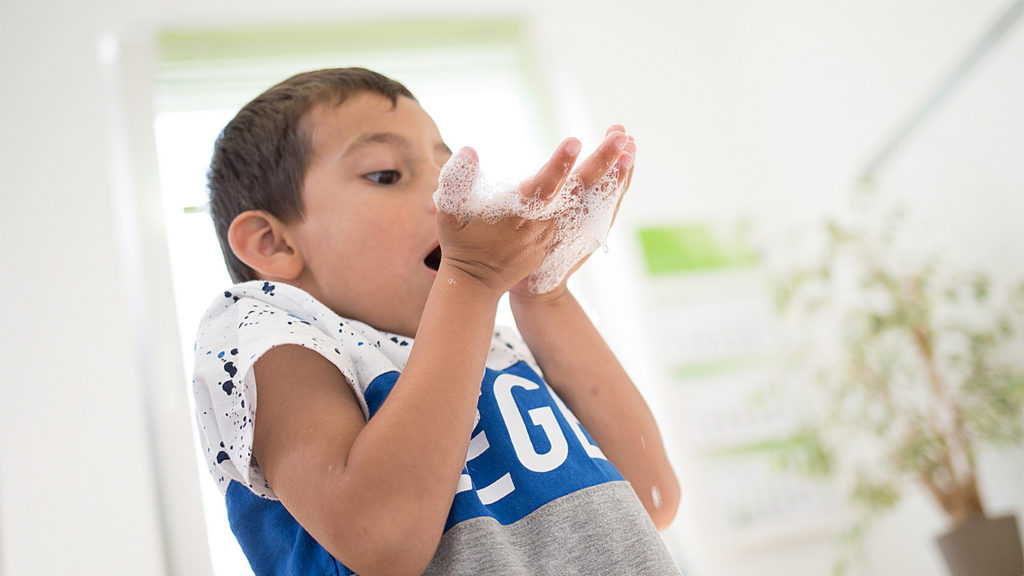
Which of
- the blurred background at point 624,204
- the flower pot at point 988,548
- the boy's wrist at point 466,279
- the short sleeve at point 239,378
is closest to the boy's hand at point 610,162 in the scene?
the boy's wrist at point 466,279

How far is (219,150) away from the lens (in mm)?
763

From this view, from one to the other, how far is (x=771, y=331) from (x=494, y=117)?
0.97m

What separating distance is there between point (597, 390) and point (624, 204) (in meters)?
1.56

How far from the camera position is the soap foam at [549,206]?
496 millimetres

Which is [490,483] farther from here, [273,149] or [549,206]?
[273,149]

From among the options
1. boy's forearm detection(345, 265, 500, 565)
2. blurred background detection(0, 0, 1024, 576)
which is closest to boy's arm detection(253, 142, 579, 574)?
boy's forearm detection(345, 265, 500, 565)

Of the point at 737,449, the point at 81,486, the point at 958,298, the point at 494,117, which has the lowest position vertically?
the point at 737,449

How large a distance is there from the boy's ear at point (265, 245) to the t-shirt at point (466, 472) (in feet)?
0.26

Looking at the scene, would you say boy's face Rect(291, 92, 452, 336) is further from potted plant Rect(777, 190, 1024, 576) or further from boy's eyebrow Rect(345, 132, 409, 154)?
potted plant Rect(777, 190, 1024, 576)

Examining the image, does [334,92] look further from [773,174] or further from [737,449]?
[773,174]

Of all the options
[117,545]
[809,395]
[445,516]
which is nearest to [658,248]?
[809,395]

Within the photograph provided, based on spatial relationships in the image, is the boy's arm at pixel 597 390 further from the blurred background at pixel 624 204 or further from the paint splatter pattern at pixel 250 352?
the blurred background at pixel 624 204

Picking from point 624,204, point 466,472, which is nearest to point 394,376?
point 466,472

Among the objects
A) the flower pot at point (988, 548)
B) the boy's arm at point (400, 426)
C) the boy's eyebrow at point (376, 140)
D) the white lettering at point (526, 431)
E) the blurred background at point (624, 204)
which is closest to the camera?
the boy's arm at point (400, 426)
